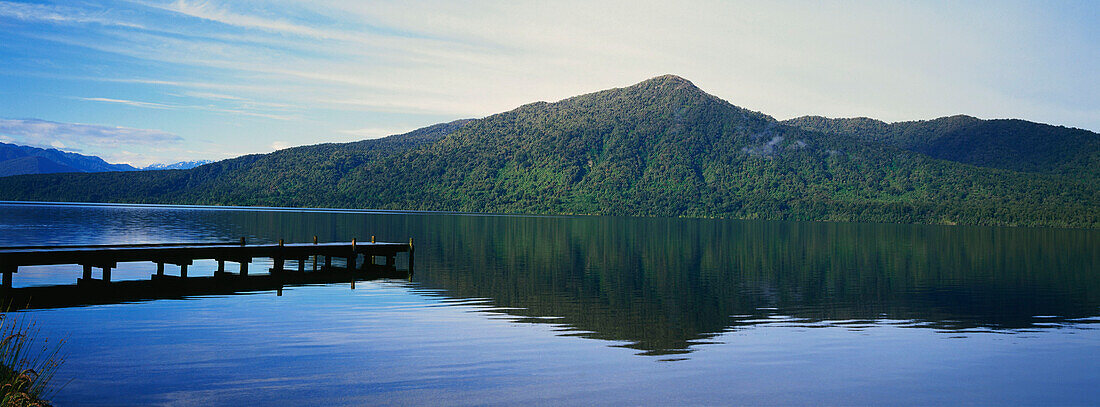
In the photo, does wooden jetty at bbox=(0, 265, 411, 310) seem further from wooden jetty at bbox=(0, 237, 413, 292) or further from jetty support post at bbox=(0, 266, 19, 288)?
wooden jetty at bbox=(0, 237, 413, 292)

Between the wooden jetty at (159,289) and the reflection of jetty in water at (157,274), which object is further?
the reflection of jetty in water at (157,274)

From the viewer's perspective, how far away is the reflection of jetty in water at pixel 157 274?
34031mm

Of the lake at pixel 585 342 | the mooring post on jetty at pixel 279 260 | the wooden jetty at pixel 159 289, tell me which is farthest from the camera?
the mooring post on jetty at pixel 279 260

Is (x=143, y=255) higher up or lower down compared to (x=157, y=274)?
higher up

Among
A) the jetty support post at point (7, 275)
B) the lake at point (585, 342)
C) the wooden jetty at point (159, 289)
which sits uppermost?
the jetty support post at point (7, 275)

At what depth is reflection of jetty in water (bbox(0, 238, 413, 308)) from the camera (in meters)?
34.0

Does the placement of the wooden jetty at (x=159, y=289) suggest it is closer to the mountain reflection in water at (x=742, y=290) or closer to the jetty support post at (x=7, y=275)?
the jetty support post at (x=7, y=275)

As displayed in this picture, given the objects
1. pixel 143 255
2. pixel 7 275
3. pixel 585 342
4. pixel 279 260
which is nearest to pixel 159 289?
pixel 143 255

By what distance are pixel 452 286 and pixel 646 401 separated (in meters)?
25.5

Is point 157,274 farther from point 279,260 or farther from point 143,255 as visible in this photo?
point 279,260

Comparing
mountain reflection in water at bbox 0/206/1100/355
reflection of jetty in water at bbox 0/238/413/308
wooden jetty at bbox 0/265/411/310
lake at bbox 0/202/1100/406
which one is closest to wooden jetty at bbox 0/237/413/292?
reflection of jetty in water at bbox 0/238/413/308

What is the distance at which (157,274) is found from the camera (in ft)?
132

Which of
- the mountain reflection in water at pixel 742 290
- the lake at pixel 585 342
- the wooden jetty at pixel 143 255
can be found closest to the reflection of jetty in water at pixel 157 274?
the wooden jetty at pixel 143 255

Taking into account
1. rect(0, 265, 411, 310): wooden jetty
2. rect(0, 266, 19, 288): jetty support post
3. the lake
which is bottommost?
the lake
